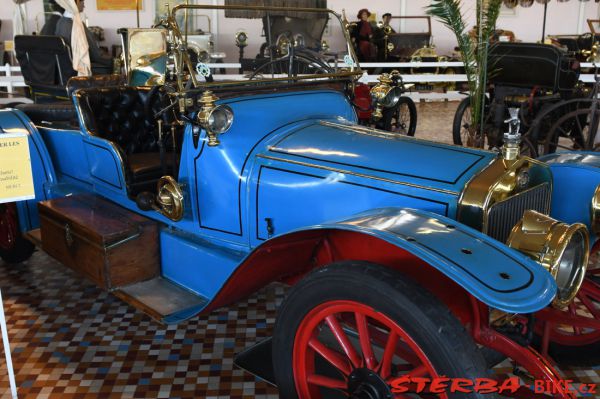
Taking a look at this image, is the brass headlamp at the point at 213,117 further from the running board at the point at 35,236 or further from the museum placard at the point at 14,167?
the running board at the point at 35,236

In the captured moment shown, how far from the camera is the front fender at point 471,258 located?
1610 mm

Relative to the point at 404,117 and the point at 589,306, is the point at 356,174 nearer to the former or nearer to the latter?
the point at 589,306

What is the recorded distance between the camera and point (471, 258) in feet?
5.68

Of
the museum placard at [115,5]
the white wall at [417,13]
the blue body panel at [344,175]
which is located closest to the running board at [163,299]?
the blue body panel at [344,175]

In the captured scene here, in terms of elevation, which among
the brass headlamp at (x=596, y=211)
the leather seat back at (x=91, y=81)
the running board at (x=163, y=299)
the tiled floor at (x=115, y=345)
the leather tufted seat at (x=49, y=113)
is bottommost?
the tiled floor at (x=115, y=345)

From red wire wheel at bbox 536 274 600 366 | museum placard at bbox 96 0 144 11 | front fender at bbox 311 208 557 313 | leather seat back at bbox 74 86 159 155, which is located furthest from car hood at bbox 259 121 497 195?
museum placard at bbox 96 0 144 11

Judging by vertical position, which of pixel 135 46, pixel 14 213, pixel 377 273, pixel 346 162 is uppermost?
pixel 135 46

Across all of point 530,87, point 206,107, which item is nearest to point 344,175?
point 206,107

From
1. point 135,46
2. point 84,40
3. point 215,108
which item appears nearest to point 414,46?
point 84,40

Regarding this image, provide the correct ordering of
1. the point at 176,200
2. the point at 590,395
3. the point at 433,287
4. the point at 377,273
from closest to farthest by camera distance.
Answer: the point at 377,273, the point at 433,287, the point at 590,395, the point at 176,200

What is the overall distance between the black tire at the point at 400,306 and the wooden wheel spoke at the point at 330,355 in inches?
2.9

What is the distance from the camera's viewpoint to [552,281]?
1.72 m

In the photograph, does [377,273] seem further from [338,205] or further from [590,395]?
[590,395]

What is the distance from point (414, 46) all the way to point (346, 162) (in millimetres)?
12855
